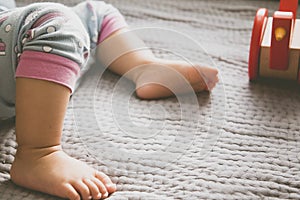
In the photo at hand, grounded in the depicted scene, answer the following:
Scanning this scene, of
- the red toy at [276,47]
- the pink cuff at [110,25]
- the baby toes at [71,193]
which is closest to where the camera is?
the baby toes at [71,193]

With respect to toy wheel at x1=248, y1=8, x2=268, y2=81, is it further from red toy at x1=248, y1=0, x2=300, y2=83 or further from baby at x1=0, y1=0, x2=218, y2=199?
baby at x1=0, y1=0, x2=218, y2=199

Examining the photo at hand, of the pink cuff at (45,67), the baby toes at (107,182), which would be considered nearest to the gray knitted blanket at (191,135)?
the baby toes at (107,182)

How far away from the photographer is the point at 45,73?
701mm

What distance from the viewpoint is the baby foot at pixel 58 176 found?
2.22 feet

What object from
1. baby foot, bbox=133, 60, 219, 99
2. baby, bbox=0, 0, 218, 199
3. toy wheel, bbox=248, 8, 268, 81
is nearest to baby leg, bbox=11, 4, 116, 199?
baby, bbox=0, 0, 218, 199

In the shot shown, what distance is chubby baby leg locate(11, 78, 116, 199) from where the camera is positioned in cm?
68

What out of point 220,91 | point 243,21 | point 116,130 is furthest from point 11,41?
point 243,21

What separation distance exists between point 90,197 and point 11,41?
250 mm

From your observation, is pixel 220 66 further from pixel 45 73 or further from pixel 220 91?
pixel 45 73

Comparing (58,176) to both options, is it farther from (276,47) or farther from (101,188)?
(276,47)

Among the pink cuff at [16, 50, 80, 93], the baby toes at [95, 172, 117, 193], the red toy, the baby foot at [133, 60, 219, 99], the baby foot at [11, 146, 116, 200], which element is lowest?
the baby toes at [95, 172, 117, 193]

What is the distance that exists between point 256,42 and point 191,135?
0.67 ft

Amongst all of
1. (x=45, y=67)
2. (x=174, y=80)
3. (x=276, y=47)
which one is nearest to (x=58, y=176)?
(x=45, y=67)

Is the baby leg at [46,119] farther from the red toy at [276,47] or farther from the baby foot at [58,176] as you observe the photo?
the red toy at [276,47]
